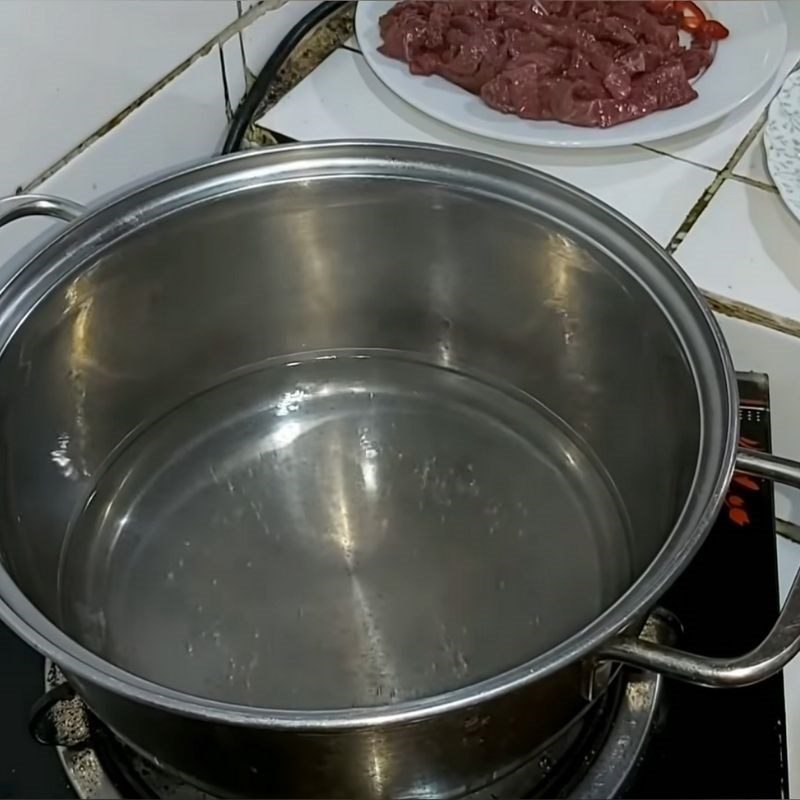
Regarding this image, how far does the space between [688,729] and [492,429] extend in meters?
0.27

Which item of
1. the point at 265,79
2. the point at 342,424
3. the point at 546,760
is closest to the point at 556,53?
the point at 265,79

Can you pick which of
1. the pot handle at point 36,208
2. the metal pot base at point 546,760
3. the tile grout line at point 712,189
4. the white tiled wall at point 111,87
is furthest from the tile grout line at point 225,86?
the metal pot base at point 546,760

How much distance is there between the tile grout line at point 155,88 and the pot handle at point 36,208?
0.05 m

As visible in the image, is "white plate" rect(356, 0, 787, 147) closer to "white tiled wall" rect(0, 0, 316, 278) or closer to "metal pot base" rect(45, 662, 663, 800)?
"white tiled wall" rect(0, 0, 316, 278)

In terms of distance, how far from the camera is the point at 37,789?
596mm

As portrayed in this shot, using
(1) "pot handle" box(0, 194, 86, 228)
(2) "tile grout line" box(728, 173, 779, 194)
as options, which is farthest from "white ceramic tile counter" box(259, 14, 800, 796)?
(1) "pot handle" box(0, 194, 86, 228)

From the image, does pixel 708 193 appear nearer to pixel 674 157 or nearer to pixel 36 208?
pixel 674 157

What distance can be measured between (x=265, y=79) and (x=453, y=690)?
21.4 inches

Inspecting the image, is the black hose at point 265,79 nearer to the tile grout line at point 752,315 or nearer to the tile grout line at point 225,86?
the tile grout line at point 225,86

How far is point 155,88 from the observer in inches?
30.4

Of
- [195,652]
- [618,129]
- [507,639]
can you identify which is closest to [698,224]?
[618,129]

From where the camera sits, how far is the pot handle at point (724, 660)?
476mm

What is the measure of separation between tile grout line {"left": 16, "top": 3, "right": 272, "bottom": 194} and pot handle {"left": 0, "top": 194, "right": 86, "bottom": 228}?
5cm

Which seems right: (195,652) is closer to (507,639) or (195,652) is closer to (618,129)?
(507,639)
